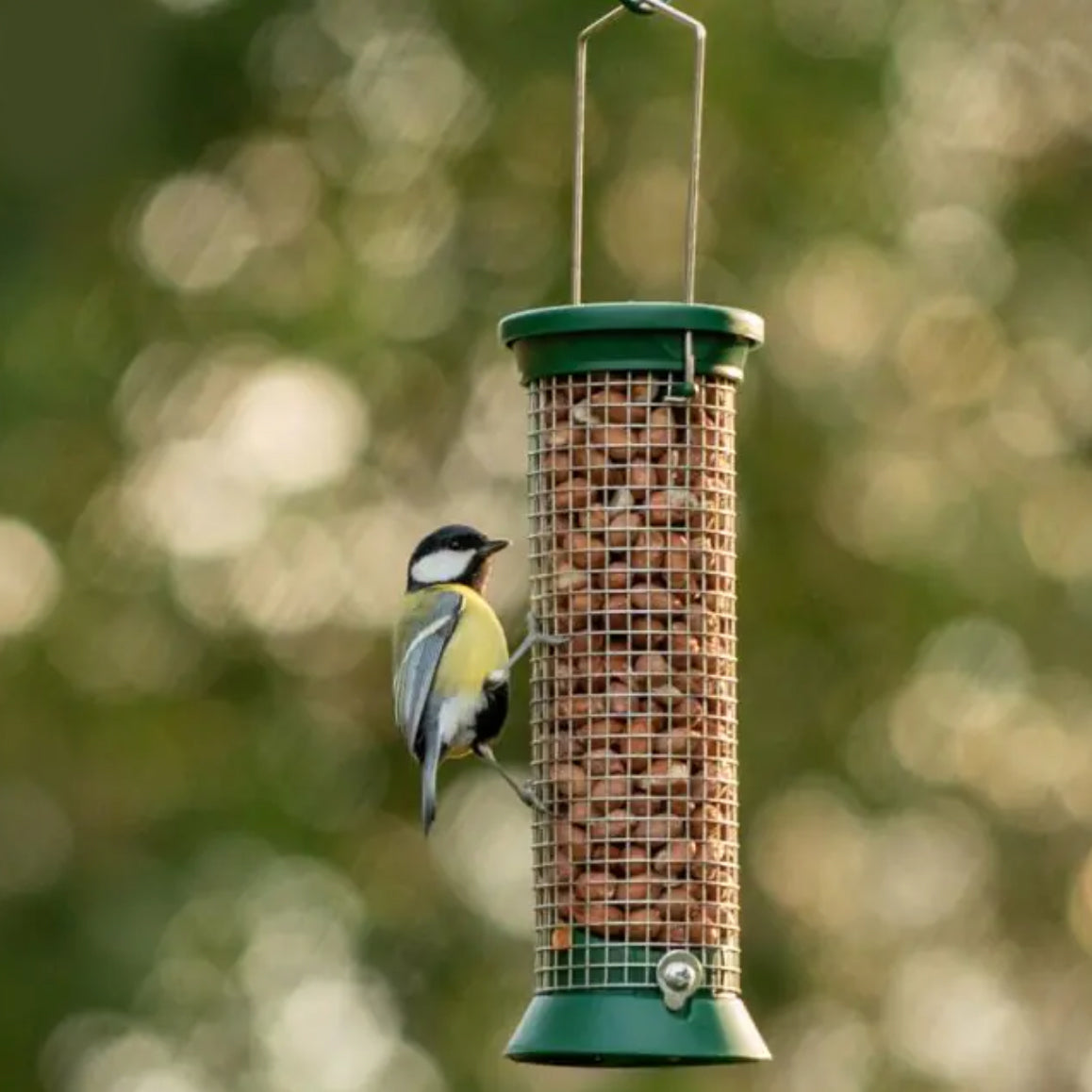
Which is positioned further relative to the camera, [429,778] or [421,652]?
[421,652]

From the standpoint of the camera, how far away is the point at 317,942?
21.2m

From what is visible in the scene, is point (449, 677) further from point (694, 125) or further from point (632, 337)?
point (694, 125)

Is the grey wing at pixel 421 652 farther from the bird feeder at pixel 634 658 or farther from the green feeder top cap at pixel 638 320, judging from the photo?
the green feeder top cap at pixel 638 320

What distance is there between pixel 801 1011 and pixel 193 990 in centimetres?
363

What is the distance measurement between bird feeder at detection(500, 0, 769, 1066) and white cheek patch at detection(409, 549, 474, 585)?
867 mm

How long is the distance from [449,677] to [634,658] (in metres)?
0.84

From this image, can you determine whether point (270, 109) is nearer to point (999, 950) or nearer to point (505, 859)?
point (505, 859)

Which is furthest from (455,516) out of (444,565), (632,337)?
(632,337)

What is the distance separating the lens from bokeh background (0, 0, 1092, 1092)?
21062mm

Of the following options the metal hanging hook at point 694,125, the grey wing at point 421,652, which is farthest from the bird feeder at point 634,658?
the grey wing at point 421,652

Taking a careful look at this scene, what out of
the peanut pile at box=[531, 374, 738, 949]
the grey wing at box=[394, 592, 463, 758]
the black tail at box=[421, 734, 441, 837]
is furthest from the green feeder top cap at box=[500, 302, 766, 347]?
the black tail at box=[421, 734, 441, 837]

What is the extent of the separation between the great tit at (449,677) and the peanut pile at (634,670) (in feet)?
1.78

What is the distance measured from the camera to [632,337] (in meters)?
9.57

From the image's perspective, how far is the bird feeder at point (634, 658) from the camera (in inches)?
378
